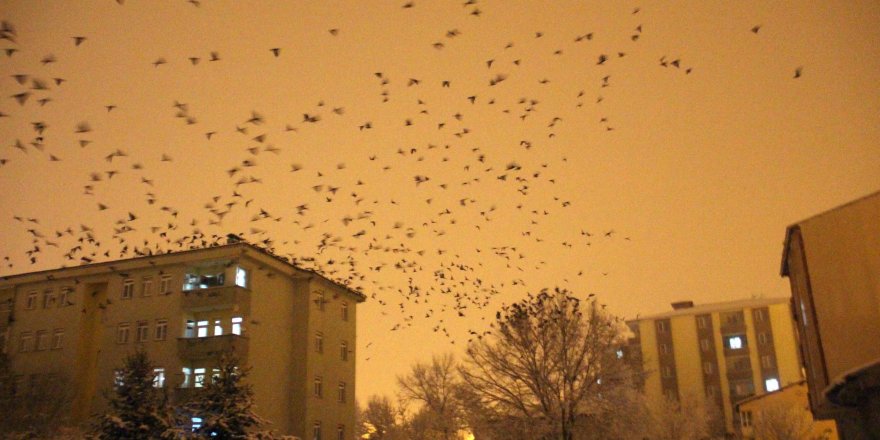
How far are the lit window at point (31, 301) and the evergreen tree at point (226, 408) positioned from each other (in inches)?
916

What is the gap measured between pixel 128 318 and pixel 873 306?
33275 millimetres

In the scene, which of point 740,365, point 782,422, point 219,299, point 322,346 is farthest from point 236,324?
point 740,365

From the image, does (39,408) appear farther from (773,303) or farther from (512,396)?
(773,303)

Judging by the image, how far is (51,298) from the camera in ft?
131

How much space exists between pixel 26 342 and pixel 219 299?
1271 centimetres

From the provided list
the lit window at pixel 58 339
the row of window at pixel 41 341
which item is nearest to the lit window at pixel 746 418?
the lit window at pixel 58 339

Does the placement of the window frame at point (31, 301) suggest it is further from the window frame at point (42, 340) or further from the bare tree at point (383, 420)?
the bare tree at point (383, 420)

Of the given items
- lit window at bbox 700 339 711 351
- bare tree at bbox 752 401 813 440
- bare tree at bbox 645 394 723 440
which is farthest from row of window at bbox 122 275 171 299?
lit window at bbox 700 339 711 351

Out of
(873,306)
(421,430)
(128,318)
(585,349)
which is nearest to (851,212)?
(873,306)

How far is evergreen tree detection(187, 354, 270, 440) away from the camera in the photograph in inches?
819

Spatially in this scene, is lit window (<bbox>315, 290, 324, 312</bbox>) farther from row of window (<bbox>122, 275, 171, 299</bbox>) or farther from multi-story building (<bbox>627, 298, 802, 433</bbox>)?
multi-story building (<bbox>627, 298, 802, 433</bbox>)

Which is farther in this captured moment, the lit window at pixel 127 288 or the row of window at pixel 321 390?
the row of window at pixel 321 390

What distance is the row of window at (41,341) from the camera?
38.8 meters

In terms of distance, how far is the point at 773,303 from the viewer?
77500 millimetres
